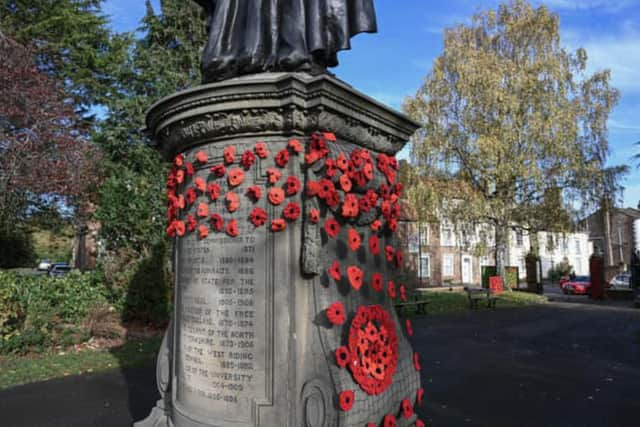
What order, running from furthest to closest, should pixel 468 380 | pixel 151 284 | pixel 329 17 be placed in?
1. pixel 151 284
2. pixel 468 380
3. pixel 329 17

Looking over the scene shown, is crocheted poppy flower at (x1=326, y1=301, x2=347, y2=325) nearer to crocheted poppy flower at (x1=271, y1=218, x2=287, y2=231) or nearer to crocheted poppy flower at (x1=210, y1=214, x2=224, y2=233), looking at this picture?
crocheted poppy flower at (x1=271, y1=218, x2=287, y2=231)

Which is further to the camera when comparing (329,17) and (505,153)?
(505,153)

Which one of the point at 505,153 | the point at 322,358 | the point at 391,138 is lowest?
the point at 322,358

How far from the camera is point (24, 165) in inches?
467

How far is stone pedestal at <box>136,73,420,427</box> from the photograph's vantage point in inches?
118

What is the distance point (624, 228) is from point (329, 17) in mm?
57727

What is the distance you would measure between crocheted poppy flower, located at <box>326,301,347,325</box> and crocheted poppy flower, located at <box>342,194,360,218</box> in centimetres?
61

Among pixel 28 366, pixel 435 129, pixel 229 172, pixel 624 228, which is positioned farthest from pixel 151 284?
pixel 624 228

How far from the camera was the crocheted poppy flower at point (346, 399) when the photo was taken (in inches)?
113

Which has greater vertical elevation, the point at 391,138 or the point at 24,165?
the point at 24,165

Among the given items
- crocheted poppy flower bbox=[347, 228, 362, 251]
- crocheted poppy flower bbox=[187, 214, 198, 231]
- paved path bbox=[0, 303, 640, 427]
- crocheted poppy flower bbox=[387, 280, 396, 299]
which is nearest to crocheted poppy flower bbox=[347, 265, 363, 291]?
crocheted poppy flower bbox=[347, 228, 362, 251]

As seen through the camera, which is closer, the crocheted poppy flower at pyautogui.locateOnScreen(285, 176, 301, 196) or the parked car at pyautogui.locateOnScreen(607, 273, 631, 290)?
the crocheted poppy flower at pyautogui.locateOnScreen(285, 176, 301, 196)

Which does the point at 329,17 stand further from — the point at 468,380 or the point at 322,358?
the point at 468,380

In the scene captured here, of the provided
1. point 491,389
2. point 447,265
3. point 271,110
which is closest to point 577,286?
point 447,265
